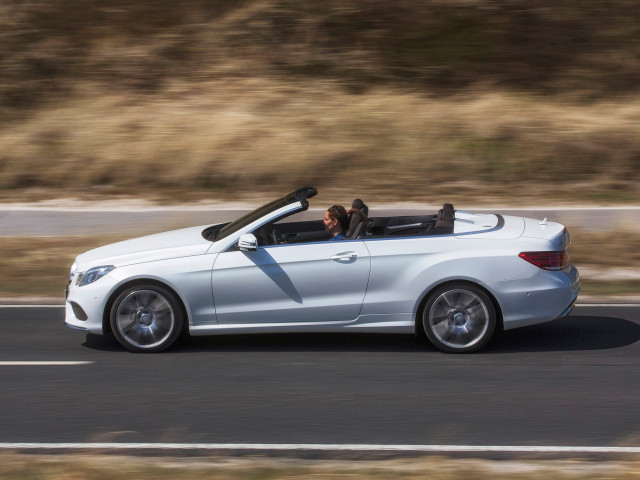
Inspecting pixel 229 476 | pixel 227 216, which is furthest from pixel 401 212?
pixel 229 476

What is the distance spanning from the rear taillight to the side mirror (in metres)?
2.27

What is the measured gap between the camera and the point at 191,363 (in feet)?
25.0

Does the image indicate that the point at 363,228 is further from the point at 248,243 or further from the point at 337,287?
the point at 248,243

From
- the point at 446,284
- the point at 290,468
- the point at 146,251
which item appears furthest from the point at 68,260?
the point at 290,468

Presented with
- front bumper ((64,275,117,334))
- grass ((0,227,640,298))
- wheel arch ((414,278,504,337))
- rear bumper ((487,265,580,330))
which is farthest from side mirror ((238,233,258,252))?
grass ((0,227,640,298))

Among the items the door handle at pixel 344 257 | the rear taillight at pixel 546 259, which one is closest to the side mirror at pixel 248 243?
the door handle at pixel 344 257

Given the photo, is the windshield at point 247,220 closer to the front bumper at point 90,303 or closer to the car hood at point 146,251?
the car hood at point 146,251

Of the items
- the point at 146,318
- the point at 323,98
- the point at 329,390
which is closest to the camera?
the point at 329,390

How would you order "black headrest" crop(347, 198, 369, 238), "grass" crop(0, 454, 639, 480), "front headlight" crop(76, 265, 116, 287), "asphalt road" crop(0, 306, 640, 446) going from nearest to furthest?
"grass" crop(0, 454, 639, 480), "asphalt road" crop(0, 306, 640, 446), "front headlight" crop(76, 265, 116, 287), "black headrest" crop(347, 198, 369, 238)

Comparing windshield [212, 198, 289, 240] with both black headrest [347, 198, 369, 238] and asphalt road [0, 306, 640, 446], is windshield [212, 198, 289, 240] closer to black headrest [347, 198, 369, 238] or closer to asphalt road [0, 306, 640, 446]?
black headrest [347, 198, 369, 238]

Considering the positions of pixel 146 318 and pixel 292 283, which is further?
pixel 146 318

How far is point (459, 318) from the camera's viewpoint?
777cm

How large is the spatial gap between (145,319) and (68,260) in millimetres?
5089

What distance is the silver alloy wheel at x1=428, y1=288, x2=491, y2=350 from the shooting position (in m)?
7.72
